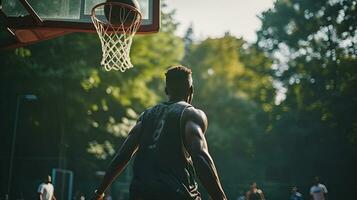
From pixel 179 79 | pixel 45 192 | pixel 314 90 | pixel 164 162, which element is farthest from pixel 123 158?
pixel 314 90

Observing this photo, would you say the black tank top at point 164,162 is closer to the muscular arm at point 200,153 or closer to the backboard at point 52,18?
the muscular arm at point 200,153

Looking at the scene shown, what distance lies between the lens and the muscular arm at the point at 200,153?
351 cm

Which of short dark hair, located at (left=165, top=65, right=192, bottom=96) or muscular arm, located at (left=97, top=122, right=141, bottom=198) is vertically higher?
short dark hair, located at (left=165, top=65, right=192, bottom=96)

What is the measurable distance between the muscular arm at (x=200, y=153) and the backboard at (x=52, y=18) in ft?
13.4

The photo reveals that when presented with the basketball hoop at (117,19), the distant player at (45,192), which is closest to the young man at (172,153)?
the basketball hoop at (117,19)

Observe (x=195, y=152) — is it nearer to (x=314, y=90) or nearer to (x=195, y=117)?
(x=195, y=117)

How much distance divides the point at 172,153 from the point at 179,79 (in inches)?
30.3

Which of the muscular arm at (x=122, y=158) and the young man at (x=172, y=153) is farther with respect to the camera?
the muscular arm at (x=122, y=158)

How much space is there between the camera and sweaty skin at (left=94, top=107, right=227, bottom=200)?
3523mm

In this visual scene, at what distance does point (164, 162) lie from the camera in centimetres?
374

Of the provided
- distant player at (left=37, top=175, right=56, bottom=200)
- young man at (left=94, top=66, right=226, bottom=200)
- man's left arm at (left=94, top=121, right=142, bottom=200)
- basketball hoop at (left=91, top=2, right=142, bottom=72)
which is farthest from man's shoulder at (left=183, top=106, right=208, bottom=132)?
distant player at (left=37, top=175, right=56, bottom=200)

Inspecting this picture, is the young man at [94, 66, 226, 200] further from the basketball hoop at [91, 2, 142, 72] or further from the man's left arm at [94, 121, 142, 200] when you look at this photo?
the basketball hoop at [91, 2, 142, 72]

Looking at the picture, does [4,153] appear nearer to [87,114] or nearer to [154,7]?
[87,114]

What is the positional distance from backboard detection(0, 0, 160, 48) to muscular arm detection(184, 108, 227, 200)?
4091mm
